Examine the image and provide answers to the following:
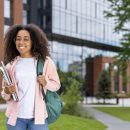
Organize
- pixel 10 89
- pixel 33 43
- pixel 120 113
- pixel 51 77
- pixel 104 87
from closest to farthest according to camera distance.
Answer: pixel 10 89 < pixel 51 77 < pixel 33 43 < pixel 120 113 < pixel 104 87

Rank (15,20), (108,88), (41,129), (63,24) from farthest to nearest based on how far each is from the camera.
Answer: (63,24)
(108,88)
(15,20)
(41,129)

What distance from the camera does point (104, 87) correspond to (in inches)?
2352

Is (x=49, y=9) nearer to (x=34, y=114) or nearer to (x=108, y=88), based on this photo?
(x=108, y=88)

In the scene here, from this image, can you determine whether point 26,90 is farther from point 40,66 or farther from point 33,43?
point 33,43

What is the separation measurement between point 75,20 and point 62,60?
584 centimetres

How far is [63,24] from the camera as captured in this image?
65.4 meters

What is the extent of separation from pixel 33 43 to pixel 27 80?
440mm

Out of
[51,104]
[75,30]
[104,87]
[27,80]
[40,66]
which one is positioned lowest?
[104,87]

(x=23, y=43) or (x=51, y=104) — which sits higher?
(x=23, y=43)

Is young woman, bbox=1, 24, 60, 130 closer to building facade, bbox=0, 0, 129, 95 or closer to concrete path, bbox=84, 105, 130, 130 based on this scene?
concrete path, bbox=84, 105, 130, 130

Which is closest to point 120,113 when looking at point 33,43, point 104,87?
point 33,43

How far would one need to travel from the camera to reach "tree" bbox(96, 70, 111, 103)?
58.9m

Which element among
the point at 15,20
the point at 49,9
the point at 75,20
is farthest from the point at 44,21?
the point at 15,20

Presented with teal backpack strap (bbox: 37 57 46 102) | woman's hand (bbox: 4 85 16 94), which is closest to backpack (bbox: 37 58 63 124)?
teal backpack strap (bbox: 37 57 46 102)
